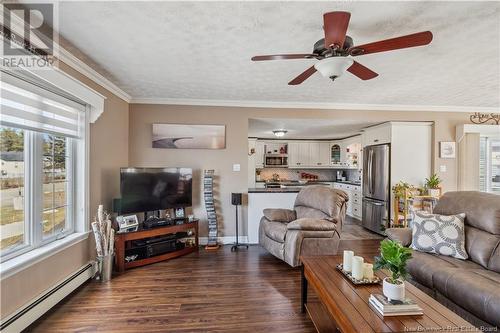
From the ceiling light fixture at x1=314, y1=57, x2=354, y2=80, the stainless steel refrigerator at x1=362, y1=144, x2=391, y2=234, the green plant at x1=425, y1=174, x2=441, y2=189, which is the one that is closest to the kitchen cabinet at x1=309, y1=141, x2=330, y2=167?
the stainless steel refrigerator at x1=362, y1=144, x2=391, y2=234

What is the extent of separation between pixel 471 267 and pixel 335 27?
234 centimetres

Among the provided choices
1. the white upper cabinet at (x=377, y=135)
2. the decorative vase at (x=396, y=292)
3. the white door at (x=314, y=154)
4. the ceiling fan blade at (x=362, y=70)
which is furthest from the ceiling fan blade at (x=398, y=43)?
the white door at (x=314, y=154)

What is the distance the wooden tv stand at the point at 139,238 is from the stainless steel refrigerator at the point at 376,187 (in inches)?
140

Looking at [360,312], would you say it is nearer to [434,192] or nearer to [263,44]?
[263,44]

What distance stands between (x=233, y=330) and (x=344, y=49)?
2.36 metres

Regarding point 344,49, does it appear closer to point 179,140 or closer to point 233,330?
point 233,330

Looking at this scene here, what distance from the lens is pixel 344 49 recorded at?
175 cm

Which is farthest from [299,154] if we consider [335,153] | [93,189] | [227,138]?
[93,189]

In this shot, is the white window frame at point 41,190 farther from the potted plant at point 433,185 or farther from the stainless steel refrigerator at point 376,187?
the potted plant at point 433,185

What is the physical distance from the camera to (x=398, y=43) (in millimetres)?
1555

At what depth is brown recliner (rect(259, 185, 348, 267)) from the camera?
3066mm

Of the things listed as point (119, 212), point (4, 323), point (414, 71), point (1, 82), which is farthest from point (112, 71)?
point (414, 71)

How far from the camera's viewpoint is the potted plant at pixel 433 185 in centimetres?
427

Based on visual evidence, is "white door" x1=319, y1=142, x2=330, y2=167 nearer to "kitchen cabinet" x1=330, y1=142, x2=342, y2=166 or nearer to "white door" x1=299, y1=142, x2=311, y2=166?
"kitchen cabinet" x1=330, y1=142, x2=342, y2=166
